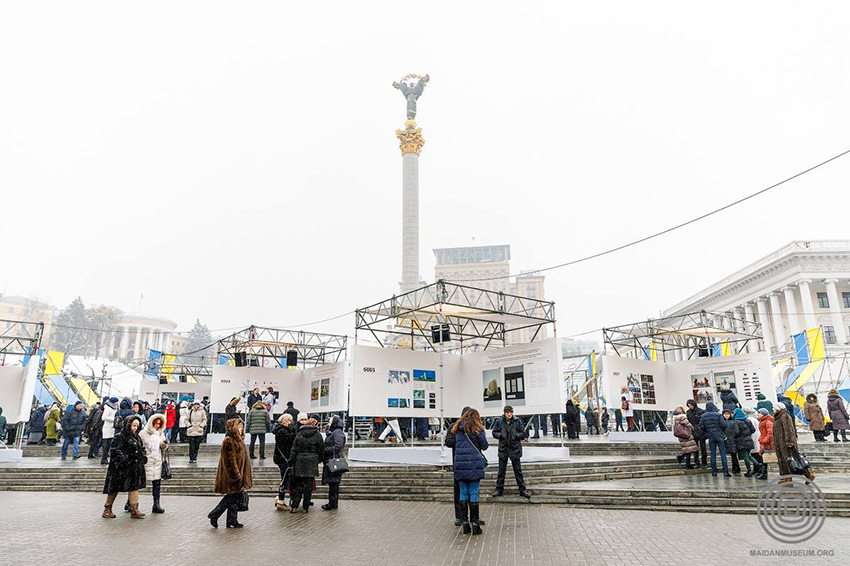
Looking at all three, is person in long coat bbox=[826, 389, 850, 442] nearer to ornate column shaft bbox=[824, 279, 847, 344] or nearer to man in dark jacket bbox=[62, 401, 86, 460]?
man in dark jacket bbox=[62, 401, 86, 460]

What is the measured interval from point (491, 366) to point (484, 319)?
2.16m

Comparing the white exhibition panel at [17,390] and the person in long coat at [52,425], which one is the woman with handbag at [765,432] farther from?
the person in long coat at [52,425]

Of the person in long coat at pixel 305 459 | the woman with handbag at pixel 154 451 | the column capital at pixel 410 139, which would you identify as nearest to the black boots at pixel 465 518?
the person in long coat at pixel 305 459

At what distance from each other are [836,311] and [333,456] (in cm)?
5630

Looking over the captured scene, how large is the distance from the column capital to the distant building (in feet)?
219

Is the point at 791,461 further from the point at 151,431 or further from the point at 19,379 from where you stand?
the point at 19,379

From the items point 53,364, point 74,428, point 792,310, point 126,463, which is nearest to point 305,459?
point 126,463

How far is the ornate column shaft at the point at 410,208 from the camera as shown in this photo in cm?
4547

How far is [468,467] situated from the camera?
7.07m

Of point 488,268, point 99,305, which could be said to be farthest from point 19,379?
point 488,268

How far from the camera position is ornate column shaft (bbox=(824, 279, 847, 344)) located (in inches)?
1918

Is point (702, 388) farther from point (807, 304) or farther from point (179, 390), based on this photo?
point (807, 304)

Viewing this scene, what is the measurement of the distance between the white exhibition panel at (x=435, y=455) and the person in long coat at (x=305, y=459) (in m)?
3.22

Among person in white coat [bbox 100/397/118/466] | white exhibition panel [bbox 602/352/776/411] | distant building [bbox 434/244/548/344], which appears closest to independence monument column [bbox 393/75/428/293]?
white exhibition panel [bbox 602/352/776/411]
